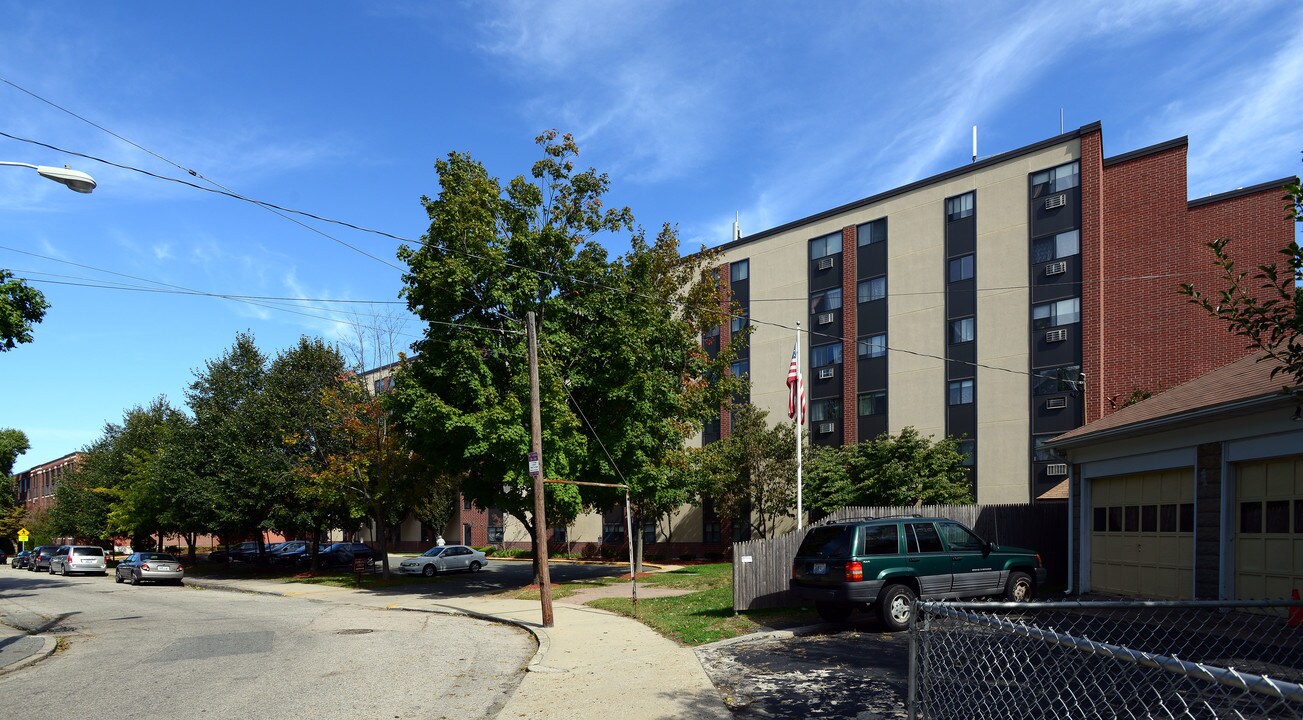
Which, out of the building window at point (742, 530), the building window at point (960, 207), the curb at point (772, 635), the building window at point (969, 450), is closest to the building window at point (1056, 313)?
the building window at point (960, 207)

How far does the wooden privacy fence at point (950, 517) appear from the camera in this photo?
16750 mm

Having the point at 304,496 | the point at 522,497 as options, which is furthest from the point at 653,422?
the point at 304,496

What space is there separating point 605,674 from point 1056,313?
2749 cm

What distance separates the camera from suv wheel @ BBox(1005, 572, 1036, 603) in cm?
1571

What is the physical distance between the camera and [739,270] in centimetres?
4575

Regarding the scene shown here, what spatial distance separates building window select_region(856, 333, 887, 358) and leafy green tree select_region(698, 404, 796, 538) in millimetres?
4818

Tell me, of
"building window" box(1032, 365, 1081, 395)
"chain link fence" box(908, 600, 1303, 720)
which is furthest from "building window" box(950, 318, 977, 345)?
"chain link fence" box(908, 600, 1303, 720)

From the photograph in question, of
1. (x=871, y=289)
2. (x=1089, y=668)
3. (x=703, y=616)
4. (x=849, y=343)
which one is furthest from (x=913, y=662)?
(x=849, y=343)

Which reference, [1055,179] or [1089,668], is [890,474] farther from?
[1089,668]

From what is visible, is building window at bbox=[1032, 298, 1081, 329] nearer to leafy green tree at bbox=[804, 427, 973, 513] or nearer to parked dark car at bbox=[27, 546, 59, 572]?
leafy green tree at bbox=[804, 427, 973, 513]

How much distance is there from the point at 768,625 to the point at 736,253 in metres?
32.5

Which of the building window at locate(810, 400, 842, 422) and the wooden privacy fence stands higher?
the building window at locate(810, 400, 842, 422)

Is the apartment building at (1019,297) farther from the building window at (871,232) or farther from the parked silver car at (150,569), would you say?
the parked silver car at (150,569)

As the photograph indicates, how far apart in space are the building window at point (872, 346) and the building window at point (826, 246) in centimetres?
456
